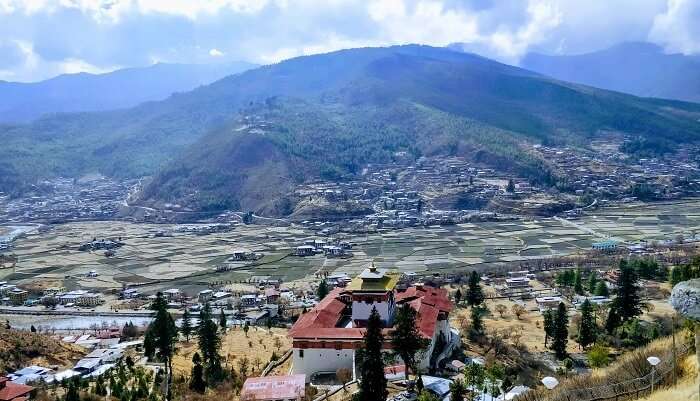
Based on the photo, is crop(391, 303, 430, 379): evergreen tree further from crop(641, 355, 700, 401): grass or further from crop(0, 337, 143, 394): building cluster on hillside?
crop(0, 337, 143, 394): building cluster on hillside

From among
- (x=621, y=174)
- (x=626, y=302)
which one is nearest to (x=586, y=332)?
(x=626, y=302)

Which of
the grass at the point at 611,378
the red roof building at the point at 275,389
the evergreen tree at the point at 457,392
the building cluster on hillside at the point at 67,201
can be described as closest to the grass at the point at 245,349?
the red roof building at the point at 275,389

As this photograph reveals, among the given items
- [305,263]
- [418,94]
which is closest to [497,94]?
[418,94]

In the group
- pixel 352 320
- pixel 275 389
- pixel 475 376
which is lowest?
pixel 275 389

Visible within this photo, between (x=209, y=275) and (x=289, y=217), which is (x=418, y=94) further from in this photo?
(x=209, y=275)

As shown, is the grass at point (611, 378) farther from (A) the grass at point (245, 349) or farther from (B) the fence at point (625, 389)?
(A) the grass at point (245, 349)

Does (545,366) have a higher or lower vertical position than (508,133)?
lower

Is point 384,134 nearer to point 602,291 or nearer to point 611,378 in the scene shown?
point 602,291
